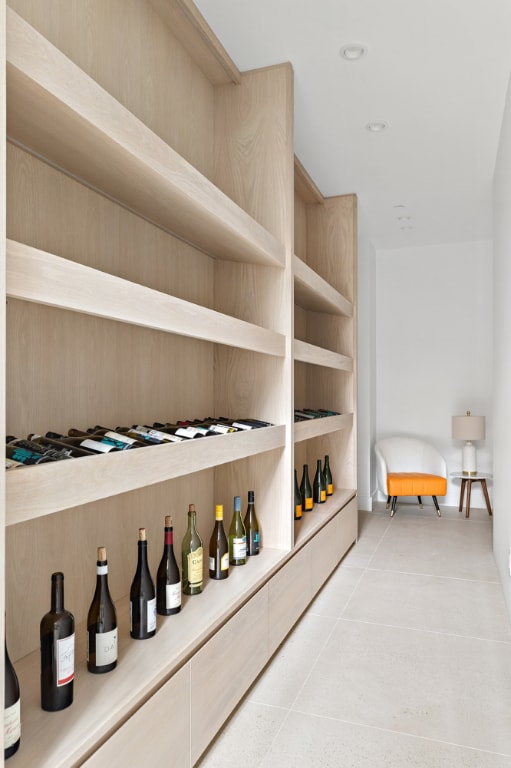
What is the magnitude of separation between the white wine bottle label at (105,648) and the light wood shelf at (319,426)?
1.55m

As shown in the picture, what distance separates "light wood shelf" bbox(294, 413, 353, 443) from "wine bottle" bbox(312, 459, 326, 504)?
37 cm

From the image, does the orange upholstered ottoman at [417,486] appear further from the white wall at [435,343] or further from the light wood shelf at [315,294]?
the light wood shelf at [315,294]

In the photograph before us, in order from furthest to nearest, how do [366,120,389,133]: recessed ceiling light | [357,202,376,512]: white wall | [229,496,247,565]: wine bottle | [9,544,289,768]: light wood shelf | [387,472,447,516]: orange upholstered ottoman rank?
[357,202,376,512]: white wall
[387,472,447,516]: orange upholstered ottoman
[366,120,389,133]: recessed ceiling light
[229,496,247,565]: wine bottle
[9,544,289,768]: light wood shelf

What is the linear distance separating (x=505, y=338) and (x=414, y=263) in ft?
9.66

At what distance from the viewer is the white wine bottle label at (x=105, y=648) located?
60.1 inches

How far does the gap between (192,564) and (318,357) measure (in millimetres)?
1680

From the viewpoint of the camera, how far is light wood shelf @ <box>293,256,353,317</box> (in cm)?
304

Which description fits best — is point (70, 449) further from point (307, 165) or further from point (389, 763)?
point (307, 165)

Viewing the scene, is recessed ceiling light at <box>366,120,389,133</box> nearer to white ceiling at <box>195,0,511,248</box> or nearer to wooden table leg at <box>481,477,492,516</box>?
white ceiling at <box>195,0,511,248</box>

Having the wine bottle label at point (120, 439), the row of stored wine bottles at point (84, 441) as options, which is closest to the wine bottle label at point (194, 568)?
the row of stored wine bottles at point (84, 441)

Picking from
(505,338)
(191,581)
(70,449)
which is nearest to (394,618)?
(191,581)

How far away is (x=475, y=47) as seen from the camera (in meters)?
2.57

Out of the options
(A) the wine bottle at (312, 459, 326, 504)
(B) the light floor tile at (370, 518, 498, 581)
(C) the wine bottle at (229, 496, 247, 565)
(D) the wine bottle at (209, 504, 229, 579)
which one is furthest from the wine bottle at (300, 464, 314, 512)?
(D) the wine bottle at (209, 504, 229, 579)

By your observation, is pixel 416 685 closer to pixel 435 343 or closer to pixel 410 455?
pixel 410 455
